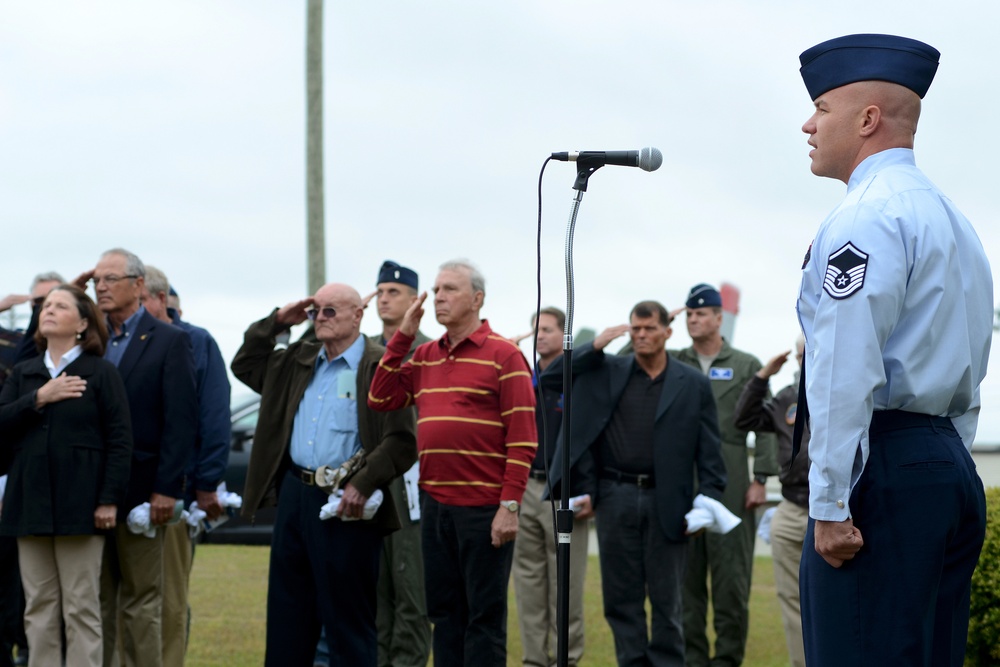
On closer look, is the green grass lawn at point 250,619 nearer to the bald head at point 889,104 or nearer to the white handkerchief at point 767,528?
the white handkerchief at point 767,528

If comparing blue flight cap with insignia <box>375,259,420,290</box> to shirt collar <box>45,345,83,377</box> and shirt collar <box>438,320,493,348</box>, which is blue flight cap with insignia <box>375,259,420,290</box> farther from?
shirt collar <box>45,345,83,377</box>

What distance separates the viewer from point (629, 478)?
22.9ft

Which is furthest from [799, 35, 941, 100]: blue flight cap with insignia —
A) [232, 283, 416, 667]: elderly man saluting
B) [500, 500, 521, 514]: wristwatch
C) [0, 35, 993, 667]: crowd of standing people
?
[232, 283, 416, 667]: elderly man saluting

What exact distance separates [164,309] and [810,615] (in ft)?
17.2

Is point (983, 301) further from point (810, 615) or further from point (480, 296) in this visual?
point (480, 296)

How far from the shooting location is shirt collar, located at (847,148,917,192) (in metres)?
3.28

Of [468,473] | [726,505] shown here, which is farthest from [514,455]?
[726,505]

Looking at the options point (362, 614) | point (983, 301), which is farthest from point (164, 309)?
point (983, 301)

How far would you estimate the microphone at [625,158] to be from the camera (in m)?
4.16

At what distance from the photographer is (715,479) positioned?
7012mm

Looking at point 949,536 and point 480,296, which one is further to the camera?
point 480,296

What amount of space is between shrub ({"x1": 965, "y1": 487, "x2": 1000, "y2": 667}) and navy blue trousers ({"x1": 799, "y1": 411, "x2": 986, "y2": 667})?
272cm

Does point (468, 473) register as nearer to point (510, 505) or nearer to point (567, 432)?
point (510, 505)

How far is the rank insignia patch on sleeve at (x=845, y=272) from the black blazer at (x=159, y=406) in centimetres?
424
